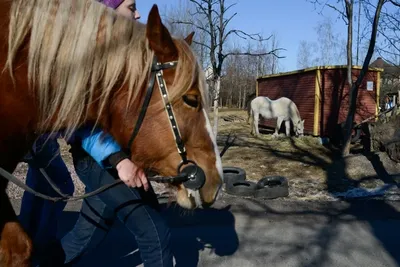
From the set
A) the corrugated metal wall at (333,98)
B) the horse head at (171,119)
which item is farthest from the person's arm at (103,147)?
the corrugated metal wall at (333,98)

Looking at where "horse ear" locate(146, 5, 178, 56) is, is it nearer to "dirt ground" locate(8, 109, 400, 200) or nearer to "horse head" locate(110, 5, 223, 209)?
"horse head" locate(110, 5, 223, 209)

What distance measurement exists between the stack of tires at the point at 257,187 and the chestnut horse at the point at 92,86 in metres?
4.14

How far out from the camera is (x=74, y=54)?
1.65 meters

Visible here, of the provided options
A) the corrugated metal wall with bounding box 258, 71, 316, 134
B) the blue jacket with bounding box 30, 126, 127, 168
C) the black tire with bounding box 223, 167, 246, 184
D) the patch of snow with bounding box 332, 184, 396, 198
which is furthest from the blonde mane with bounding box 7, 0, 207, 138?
the corrugated metal wall with bounding box 258, 71, 316, 134

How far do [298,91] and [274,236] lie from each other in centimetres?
1183

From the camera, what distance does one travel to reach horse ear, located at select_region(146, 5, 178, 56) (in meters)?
1.66

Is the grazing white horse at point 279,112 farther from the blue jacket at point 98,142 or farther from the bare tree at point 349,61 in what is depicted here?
the blue jacket at point 98,142

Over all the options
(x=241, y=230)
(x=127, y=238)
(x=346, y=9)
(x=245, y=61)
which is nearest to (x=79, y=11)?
(x=127, y=238)

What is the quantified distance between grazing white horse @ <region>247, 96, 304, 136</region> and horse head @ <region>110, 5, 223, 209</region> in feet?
41.4

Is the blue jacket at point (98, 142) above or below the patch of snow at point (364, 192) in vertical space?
above

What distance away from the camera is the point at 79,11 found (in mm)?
1694

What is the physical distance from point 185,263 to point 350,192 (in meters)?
3.50

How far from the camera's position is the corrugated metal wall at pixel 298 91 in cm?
1459

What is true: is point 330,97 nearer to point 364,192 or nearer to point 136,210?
point 364,192
